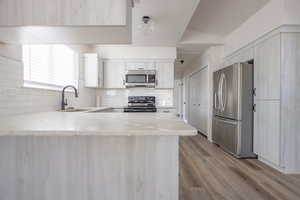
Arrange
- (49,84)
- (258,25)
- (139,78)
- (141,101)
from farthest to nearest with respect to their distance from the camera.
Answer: (141,101), (139,78), (258,25), (49,84)

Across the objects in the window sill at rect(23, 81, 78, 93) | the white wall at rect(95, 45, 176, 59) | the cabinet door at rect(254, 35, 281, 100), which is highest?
the white wall at rect(95, 45, 176, 59)

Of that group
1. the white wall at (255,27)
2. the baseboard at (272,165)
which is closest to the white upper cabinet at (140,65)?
the white wall at (255,27)

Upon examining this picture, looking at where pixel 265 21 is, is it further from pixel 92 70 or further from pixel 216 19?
pixel 92 70

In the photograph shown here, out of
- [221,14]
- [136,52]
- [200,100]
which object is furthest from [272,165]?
[136,52]

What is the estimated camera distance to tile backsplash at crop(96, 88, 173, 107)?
4957mm

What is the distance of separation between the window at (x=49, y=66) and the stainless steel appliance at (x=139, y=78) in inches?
46.3

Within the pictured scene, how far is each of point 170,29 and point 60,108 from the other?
230 cm

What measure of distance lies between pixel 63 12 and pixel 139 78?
127 inches

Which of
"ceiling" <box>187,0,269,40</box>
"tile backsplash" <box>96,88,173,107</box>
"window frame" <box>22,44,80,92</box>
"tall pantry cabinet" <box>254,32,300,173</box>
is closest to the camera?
"window frame" <box>22,44,80,92</box>

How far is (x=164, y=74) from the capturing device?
4707mm

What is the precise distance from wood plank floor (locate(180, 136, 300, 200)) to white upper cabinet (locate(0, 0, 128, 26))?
73.3 inches

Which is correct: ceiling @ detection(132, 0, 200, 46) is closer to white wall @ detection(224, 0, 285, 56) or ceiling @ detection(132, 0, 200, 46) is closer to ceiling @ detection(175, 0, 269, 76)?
ceiling @ detection(175, 0, 269, 76)

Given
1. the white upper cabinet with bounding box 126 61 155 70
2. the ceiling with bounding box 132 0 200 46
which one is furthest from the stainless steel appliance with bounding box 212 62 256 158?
the white upper cabinet with bounding box 126 61 155 70

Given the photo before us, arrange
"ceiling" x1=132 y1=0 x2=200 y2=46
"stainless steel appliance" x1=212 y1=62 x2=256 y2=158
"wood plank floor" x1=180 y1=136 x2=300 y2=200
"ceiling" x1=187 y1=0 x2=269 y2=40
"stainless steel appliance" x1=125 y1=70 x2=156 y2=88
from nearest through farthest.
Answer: "wood plank floor" x1=180 y1=136 x2=300 y2=200, "ceiling" x1=132 y1=0 x2=200 y2=46, "ceiling" x1=187 y1=0 x2=269 y2=40, "stainless steel appliance" x1=212 y1=62 x2=256 y2=158, "stainless steel appliance" x1=125 y1=70 x2=156 y2=88
